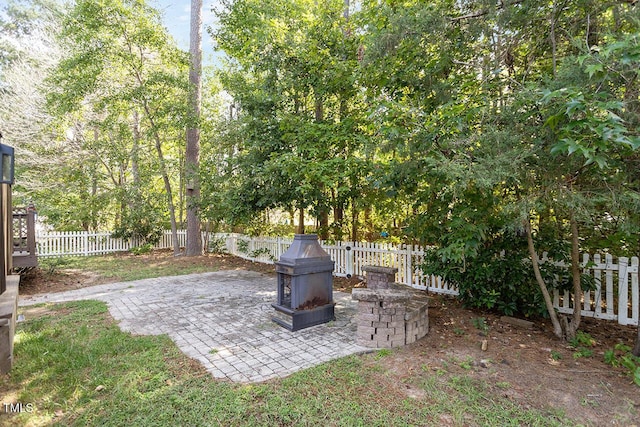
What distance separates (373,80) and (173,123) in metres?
7.21

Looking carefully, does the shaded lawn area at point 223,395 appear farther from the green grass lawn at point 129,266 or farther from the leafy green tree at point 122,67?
the leafy green tree at point 122,67

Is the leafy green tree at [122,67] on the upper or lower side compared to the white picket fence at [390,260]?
upper

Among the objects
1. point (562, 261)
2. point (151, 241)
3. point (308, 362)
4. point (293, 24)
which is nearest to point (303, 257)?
point (308, 362)

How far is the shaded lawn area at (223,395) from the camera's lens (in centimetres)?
225

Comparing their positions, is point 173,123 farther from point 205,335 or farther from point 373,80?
point 205,335

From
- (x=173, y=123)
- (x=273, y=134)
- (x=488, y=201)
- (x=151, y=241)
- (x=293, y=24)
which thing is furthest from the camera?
(x=151, y=241)

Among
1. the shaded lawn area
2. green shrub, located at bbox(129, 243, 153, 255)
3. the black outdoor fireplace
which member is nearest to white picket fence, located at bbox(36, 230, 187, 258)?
green shrub, located at bbox(129, 243, 153, 255)

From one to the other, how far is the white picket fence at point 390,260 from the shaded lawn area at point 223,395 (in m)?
2.60

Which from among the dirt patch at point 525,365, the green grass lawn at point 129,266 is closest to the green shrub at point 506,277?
the dirt patch at point 525,365

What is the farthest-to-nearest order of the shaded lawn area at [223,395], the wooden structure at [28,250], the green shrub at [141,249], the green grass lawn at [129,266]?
the green shrub at [141,249], the green grass lawn at [129,266], the wooden structure at [28,250], the shaded lawn area at [223,395]

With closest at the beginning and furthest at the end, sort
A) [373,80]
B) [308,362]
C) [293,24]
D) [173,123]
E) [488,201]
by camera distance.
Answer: [308,362]
[488,201]
[373,80]
[293,24]
[173,123]

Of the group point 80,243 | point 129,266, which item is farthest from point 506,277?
point 80,243

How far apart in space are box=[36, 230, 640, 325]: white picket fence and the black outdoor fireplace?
212 centimetres

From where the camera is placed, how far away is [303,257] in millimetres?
4035
